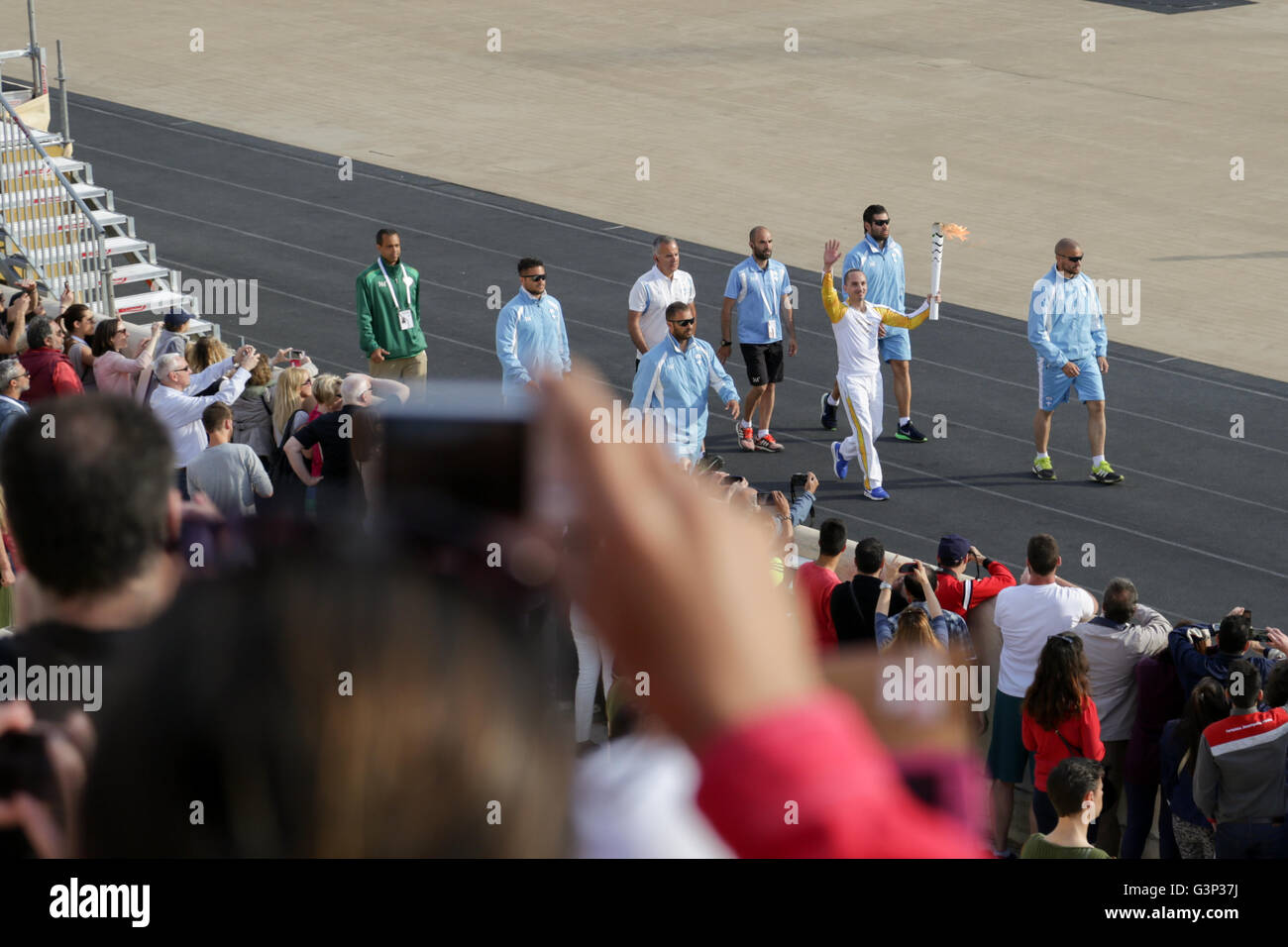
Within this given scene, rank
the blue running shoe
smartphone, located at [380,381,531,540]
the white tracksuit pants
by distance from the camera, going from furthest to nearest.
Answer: the blue running shoe → the white tracksuit pants → smartphone, located at [380,381,531,540]

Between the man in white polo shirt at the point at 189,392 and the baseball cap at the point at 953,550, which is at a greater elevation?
the man in white polo shirt at the point at 189,392

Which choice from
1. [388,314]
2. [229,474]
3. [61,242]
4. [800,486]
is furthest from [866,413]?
[61,242]

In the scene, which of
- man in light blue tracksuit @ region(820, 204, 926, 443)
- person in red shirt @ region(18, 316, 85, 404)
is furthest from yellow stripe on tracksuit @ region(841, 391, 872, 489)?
person in red shirt @ region(18, 316, 85, 404)

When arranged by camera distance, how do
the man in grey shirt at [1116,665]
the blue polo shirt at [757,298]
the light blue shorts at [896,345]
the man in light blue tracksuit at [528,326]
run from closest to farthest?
the man in grey shirt at [1116,665] < the man in light blue tracksuit at [528,326] < the blue polo shirt at [757,298] < the light blue shorts at [896,345]

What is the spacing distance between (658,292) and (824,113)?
12.6 m

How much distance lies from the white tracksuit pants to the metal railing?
7.16 metres

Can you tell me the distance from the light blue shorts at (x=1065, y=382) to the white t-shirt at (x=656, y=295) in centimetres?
288

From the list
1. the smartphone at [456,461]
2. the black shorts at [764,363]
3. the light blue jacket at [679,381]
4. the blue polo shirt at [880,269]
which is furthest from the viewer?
the blue polo shirt at [880,269]

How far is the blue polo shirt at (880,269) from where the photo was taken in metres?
14.3

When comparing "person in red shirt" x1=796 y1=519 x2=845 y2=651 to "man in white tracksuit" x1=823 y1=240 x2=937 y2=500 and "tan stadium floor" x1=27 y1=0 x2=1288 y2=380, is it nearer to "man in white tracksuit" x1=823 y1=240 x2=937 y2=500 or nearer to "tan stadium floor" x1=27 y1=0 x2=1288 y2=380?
"man in white tracksuit" x1=823 y1=240 x2=937 y2=500

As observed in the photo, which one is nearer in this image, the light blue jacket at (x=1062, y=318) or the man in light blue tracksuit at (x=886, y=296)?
the light blue jacket at (x=1062, y=318)

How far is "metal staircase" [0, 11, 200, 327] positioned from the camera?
15.8 meters

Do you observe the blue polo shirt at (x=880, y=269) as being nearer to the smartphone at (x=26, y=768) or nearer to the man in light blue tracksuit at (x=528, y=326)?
the man in light blue tracksuit at (x=528, y=326)

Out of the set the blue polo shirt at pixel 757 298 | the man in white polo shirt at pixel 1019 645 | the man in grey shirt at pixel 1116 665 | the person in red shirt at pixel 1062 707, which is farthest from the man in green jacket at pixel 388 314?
the person in red shirt at pixel 1062 707
